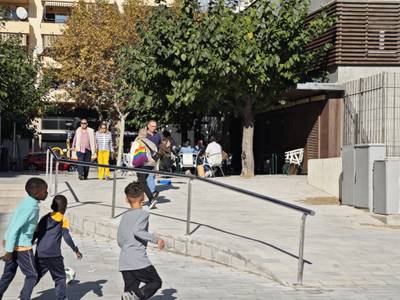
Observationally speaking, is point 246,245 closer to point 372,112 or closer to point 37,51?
point 372,112

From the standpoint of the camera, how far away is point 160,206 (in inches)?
506

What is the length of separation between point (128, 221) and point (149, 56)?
14.4 metres

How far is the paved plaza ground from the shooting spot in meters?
7.49

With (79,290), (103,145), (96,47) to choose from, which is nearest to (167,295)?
(79,290)

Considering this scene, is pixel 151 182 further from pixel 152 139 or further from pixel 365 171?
pixel 365 171

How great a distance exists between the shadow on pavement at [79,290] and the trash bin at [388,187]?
6.65 metres

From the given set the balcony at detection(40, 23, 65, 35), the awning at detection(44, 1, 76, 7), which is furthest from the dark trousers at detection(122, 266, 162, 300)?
the balcony at detection(40, 23, 65, 35)

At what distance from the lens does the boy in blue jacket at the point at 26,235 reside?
5.93 metres

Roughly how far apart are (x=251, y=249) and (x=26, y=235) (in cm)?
370

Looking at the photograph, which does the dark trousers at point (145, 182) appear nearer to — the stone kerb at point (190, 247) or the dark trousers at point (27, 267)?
the stone kerb at point (190, 247)

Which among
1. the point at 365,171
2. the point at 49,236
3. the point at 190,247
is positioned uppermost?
the point at 365,171

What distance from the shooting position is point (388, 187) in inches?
488

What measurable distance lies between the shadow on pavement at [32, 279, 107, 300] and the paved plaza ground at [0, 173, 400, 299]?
10cm

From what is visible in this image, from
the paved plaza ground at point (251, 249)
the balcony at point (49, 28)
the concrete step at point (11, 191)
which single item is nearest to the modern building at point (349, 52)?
the paved plaza ground at point (251, 249)
